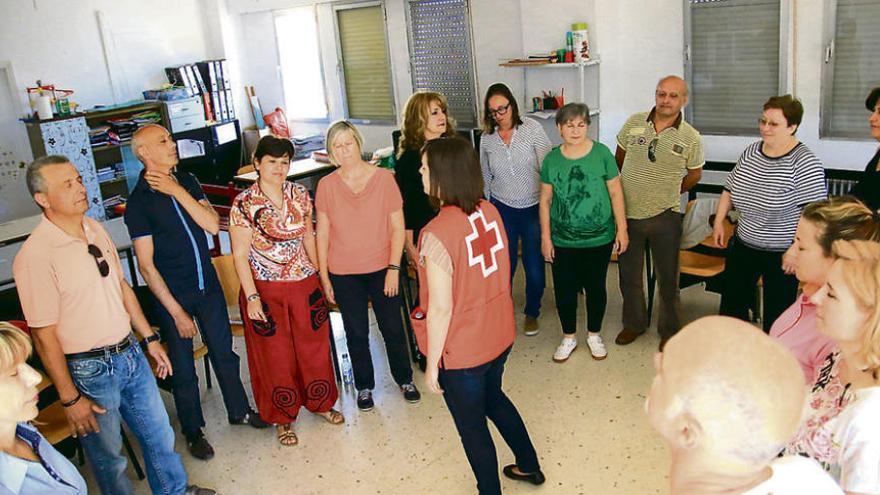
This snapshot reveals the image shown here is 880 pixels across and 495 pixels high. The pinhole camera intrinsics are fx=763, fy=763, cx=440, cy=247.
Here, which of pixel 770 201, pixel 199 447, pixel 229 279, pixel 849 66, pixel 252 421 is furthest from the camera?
pixel 849 66

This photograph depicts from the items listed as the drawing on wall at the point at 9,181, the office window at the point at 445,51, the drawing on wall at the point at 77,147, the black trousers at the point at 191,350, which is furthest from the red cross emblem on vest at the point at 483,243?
the drawing on wall at the point at 9,181

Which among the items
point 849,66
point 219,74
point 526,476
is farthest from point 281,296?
point 219,74

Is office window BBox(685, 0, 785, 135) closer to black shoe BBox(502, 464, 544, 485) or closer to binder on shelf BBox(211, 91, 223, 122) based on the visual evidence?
black shoe BBox(502, 464, 544, 485)

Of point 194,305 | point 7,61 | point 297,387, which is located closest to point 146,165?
point 194,305

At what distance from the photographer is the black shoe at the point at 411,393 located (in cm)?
411

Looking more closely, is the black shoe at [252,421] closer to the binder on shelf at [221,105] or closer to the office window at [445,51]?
the office window at [445,51]

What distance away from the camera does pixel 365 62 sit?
27.3ft

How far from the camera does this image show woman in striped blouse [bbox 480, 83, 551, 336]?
14.3 ft

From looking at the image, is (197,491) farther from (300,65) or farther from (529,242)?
(300,65)

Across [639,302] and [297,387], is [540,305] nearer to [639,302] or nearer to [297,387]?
[639,302]

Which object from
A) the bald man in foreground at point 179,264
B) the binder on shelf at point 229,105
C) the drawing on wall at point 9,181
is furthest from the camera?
the binder on shelf at point 229,105

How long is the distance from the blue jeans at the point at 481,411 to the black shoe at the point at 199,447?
1.51 m

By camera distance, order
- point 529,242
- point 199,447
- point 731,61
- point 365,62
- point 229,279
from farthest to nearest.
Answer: point 365,62 → point 731,61 → point 529,242 → point 229,279 → point 199,447

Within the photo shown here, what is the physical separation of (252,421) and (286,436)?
0.92ft
